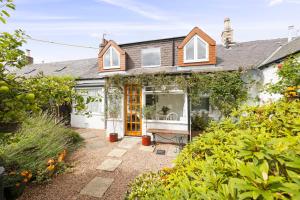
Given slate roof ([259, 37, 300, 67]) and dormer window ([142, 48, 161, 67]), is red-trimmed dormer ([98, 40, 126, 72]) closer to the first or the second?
dormer window ([142, 48, 161, 67])

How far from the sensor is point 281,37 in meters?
12.2

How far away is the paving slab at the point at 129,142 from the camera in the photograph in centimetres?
717

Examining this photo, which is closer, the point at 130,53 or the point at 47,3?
the point at 47,3

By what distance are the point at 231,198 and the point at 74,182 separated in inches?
188

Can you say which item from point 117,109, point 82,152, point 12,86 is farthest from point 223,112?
point 12,86

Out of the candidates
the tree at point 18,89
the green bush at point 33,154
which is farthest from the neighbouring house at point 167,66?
the tree at point 18,89

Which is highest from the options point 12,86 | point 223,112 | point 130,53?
point 130,53

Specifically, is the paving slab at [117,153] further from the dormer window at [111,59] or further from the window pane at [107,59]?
the window pane at [107,59]

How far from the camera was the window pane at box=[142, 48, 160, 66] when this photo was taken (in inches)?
414

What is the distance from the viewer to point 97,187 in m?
4.10

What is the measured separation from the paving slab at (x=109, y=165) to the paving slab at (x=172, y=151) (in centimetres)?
211

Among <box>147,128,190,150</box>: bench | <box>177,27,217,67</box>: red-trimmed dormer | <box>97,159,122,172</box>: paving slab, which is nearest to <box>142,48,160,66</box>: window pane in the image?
<box>177,27,217,67</box>: red-trimmed dormer

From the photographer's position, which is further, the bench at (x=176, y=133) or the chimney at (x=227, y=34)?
the chimney at (x=227, y=34)

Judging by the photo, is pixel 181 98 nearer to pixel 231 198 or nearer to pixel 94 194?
pixel 94 194
